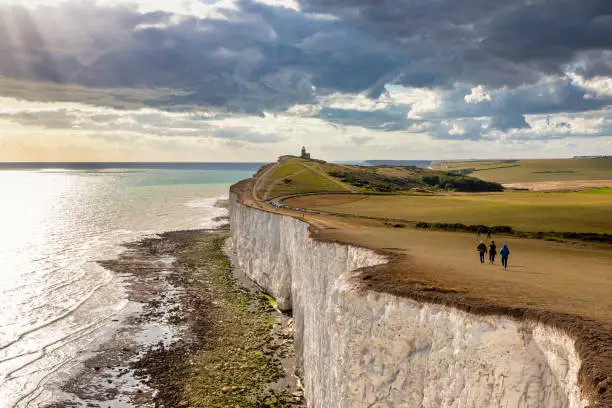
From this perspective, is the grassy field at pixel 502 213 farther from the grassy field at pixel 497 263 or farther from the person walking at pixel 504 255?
the person walking at pixel 504 255

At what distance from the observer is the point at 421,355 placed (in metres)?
15.7

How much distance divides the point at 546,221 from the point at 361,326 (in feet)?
93.0

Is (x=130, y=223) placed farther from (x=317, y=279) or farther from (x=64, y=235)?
(x=317, y=279)

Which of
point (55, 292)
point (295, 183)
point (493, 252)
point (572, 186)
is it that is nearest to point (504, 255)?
point (493, 252)

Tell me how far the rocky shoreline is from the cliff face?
14.2 feet

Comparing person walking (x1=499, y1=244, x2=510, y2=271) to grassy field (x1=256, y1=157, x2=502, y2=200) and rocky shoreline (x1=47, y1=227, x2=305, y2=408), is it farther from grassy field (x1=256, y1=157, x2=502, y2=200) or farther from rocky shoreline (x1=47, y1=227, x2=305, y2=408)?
grassy field (x1=256, y1=157, x2=502, y2=200)

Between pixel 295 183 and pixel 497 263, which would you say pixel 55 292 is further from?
pixel 295 183

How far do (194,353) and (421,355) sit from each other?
2023 centimetres

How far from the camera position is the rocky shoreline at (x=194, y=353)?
2639 cm

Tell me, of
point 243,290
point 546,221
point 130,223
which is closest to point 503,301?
point 546,221

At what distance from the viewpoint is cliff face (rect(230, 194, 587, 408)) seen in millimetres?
12672

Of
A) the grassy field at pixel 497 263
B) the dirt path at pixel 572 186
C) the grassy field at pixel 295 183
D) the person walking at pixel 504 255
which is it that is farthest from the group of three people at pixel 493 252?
the dirt path at pixel 572 186

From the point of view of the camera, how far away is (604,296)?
15648 mm

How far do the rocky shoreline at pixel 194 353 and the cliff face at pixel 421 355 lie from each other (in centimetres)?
434
